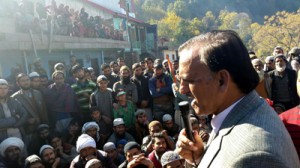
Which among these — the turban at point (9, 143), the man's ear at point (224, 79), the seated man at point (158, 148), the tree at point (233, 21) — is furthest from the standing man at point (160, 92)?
the tree at point (233, 21)

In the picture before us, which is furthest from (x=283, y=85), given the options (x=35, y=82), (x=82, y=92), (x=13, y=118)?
(x=13, y=118)

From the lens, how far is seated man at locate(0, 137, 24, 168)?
455 centimetres

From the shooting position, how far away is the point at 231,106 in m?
1.23

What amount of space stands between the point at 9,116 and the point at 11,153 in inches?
21.3

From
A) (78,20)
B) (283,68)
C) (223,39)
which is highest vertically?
(78,20)

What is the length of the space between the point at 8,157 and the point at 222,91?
4.17m

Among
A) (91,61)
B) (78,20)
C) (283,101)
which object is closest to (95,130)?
(283,101)

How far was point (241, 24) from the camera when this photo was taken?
66812 mm

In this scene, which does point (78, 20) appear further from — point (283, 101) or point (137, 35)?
point (137, 35)

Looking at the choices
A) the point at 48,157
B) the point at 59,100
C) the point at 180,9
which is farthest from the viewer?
the point at 180,9

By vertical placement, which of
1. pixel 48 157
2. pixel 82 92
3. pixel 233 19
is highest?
pixel 233 19

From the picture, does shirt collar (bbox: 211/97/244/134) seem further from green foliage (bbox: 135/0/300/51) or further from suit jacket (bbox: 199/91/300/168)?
green foliage (bbox: 135/0/300/51)

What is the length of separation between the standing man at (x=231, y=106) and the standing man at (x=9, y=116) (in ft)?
13.2

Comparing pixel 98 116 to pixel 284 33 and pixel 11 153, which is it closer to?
pixel 11 153
